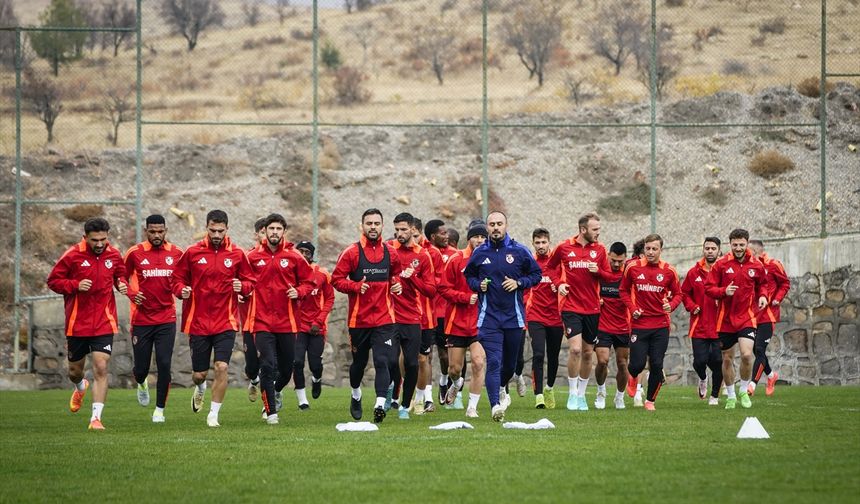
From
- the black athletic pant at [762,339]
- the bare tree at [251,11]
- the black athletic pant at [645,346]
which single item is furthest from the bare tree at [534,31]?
the black athletic pant at [645,346]

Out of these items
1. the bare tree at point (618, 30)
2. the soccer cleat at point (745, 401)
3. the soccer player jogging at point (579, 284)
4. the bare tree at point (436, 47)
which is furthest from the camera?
the bare tree at point (436, 47)

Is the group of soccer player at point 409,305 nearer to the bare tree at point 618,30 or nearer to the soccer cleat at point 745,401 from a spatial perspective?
the soccer cleat at point 745,401

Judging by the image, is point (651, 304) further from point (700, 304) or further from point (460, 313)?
point (460, 313)

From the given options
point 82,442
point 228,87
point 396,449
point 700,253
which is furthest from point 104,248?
point 228,87

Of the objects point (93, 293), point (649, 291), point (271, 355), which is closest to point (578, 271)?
point (649, 291)

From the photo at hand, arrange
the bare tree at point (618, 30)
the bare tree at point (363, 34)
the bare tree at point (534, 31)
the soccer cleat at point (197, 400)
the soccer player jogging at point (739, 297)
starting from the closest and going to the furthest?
1. the soccer cleat at point (197, 400)
2. the soccer player jogging at point (739, 297)
3. the bare tree at point (618, 30)
4. the bare tree at point (534, 31)
5. the bare tree at point (363, 34)

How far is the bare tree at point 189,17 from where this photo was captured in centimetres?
3597

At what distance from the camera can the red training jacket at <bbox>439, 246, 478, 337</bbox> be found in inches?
613

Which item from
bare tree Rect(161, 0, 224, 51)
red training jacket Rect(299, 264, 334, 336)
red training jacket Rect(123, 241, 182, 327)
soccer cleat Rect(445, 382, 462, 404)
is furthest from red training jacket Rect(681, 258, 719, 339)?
bare tree Rect(161, 0, 224, 51)

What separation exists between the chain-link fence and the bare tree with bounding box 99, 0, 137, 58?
0.24 metres

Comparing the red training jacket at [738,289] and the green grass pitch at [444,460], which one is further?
the red training jacket at [738,289]

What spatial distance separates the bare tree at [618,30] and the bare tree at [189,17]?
11.0 m

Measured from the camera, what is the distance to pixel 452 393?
1848 centimetres

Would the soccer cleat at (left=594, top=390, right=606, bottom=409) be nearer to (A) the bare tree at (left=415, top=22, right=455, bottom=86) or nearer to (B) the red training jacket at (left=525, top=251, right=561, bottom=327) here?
(B) the red training jacket at (left=525, top=251, right=561, bottom=327)
